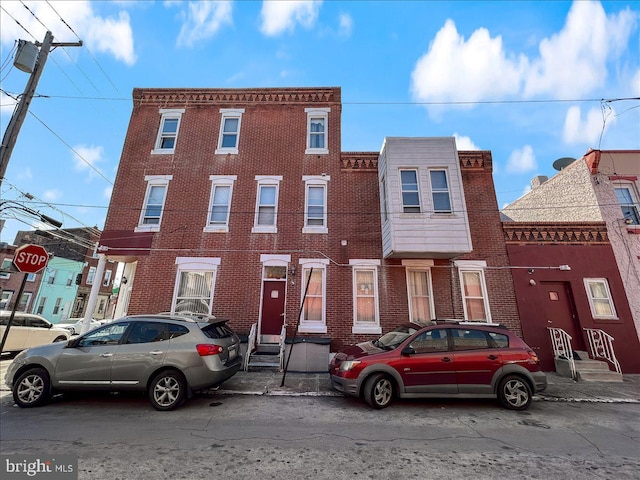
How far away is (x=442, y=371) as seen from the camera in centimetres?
618

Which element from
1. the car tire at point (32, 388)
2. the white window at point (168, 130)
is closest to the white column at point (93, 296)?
the car tire at point (32, 388)

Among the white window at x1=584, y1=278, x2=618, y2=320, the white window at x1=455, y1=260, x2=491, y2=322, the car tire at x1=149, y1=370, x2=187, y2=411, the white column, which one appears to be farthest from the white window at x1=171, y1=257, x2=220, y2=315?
the white window at x1=584, y1=278, x2=618, y2=320

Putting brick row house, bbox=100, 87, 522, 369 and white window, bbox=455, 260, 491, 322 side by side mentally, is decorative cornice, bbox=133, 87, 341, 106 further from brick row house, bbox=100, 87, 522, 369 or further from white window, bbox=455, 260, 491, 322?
white window, bbox=455, 260, 491, 322

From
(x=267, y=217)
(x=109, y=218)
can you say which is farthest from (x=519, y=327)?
(x=109, y=218)

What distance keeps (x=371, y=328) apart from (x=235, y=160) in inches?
356

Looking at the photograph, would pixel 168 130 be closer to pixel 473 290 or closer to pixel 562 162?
pixel 473 290

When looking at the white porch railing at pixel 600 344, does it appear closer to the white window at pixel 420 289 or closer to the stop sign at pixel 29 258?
the white window at pixel 420 289

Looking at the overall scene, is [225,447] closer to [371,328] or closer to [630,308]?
[371,328]

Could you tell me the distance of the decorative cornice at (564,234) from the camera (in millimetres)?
10781

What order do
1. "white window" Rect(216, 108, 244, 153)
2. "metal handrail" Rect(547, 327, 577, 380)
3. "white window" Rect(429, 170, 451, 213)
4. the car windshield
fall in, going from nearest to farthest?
1. the car windshield
2. "metal handrail" Rect(547, 327, 577, 380)
3. "white window" Rect(429, 170, 451, 213)
4. "white window" Rect(216, 108, 244, 153)

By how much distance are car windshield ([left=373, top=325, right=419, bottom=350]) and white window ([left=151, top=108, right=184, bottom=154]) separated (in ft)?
39.1

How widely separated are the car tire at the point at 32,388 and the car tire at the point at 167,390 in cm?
225

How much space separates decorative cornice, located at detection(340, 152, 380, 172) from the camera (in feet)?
39.9

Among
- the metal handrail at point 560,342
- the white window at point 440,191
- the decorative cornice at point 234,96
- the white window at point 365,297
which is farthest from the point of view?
the decorative cornice at point 234,96
